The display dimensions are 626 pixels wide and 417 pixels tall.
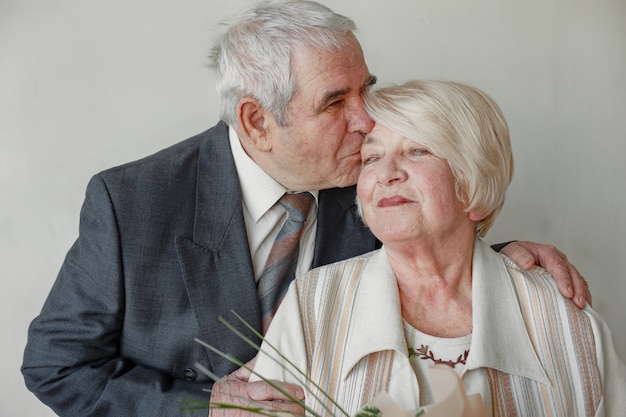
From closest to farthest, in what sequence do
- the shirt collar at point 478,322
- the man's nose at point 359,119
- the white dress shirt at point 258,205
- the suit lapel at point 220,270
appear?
the shirt collar at point 478,322
the man's nose at point 359,119
the suit lapel at point 220,270
the white dress shirt at point 258,205

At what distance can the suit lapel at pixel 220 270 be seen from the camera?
2264 mm

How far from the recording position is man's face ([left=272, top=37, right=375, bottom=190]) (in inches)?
87.4

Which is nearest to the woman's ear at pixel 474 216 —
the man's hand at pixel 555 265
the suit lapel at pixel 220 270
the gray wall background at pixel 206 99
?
the man's hand at pixel 555 265

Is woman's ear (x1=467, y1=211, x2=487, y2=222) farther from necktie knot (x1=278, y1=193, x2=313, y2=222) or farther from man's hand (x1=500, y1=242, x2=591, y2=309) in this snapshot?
necktie knot (x1=278, y1=193, x2=313, y2=222)

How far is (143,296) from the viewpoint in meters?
2.28

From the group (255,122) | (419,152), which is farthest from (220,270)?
(419,152)

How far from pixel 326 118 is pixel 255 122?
23cm

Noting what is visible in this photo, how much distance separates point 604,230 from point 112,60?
6.51ft

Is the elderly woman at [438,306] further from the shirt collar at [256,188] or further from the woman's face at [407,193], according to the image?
the shirt collar at [256,188]

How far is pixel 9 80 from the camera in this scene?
2.87 metres

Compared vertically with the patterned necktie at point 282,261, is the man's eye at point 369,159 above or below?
above

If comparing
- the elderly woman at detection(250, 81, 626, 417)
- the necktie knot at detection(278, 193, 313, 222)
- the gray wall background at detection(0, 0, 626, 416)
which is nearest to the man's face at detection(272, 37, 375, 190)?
the necktie knot at detection(278, 193, 313, 222)

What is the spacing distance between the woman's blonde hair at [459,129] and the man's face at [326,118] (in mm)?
246

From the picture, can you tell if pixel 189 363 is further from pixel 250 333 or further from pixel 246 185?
pixel 246 185
